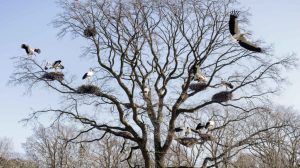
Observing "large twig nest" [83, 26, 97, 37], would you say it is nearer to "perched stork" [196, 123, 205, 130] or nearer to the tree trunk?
the tree trunk

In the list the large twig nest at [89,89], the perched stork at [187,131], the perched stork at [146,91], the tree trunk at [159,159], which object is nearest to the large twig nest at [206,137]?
the perched stork at [187,131]

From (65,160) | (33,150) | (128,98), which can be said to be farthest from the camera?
(33,150)

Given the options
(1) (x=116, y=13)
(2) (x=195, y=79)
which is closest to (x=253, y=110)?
(2) (x=195, y=79)

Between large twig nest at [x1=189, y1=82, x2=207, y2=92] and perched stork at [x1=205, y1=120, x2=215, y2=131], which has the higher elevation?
large twig nest at [x1=189, y1=82, x2=207, y2=92]

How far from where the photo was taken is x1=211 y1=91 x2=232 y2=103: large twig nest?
Answer: 59.4 feet

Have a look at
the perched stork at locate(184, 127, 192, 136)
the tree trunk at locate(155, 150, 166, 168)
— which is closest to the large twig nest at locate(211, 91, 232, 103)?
the perched stork at locate(184, 127, 192, 136)

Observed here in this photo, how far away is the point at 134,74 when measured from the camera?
1950 cm

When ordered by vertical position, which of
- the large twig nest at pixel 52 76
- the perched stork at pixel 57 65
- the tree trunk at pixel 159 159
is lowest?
the tree trunk at pixel 159 159

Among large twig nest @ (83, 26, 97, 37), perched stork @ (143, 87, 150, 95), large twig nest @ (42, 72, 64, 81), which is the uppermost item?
large twig nest @ (83, 26, 97, 37)

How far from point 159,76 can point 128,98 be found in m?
1.91

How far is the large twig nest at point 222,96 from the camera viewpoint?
18.1m

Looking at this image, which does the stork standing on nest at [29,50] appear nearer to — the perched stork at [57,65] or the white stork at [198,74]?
the perched stork at [57,65]

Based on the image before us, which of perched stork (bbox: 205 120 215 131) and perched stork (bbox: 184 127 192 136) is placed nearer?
perched stork (bbox: 205 120 215 131)

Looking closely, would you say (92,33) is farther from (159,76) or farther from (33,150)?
(33,150)
